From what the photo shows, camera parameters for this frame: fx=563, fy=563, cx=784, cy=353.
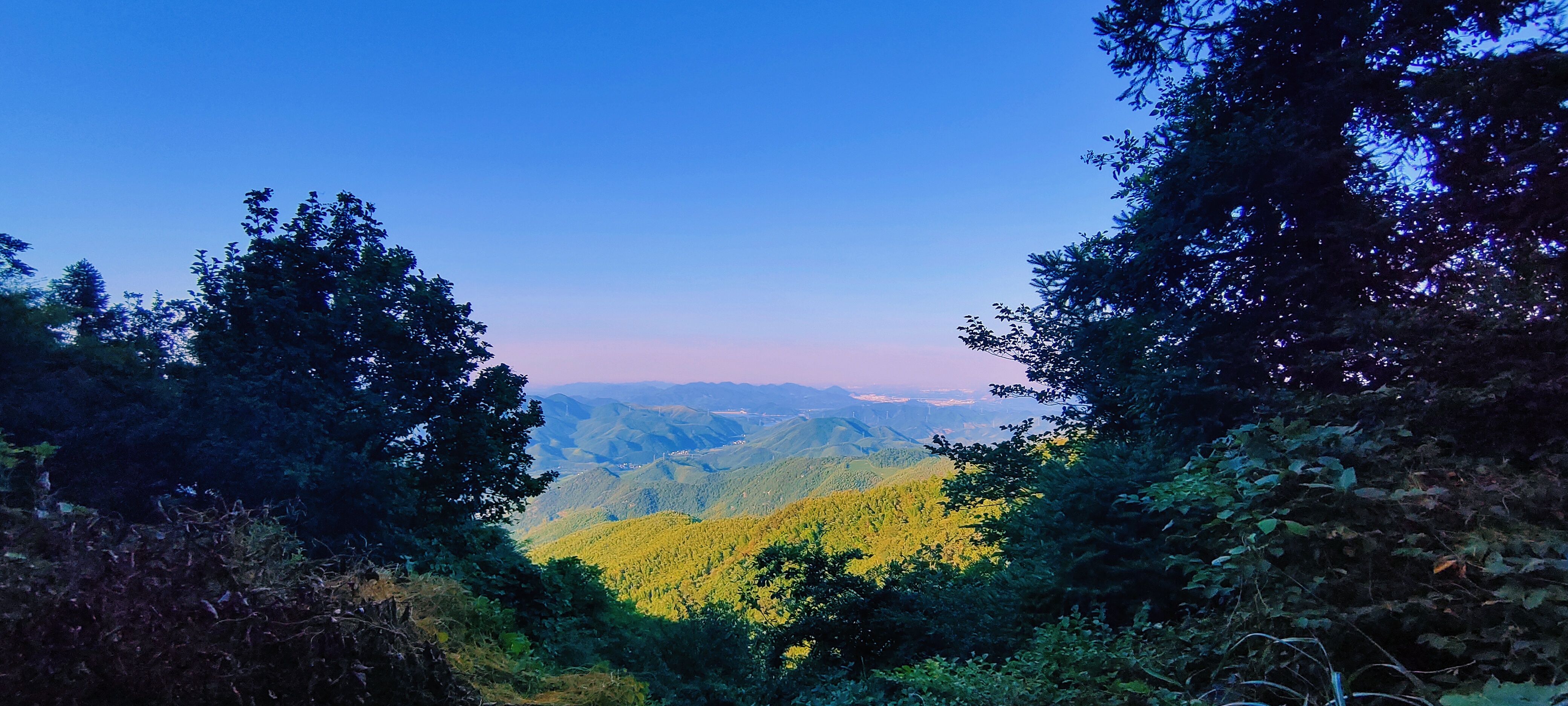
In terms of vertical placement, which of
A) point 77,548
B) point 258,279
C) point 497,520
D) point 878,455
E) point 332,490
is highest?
point 258,279

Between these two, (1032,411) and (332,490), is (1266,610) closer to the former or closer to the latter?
(332,490)

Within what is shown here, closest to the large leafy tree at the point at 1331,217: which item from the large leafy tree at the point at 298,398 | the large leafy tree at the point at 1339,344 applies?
the large leafy tree at the point at 1339,344

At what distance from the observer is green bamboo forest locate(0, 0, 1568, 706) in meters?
2.56

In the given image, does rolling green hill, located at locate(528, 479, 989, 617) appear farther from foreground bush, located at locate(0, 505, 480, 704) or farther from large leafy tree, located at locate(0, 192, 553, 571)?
foreground bush, located at locate(0, 505, 480, 704)

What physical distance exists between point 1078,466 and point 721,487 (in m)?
135

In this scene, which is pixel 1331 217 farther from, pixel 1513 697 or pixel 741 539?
pixel 741 539

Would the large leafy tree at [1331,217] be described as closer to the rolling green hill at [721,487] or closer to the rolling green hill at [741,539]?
the rolling green hill at [741,539]

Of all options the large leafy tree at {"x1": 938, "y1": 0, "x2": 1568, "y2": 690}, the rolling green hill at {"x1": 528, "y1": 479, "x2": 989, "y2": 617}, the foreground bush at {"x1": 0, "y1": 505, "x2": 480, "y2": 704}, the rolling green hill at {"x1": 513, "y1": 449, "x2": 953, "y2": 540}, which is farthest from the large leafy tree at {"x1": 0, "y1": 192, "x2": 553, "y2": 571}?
the rolling green hill at {"x1": 513, "y1": 449, "x2": 953, "y2": 540}

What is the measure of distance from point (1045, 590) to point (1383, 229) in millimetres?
5052

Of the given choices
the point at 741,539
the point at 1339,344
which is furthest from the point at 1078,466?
the point at 741,539

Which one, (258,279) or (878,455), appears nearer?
(258,279)

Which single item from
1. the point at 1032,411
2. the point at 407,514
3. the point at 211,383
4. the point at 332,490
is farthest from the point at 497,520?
the point at 1032,411

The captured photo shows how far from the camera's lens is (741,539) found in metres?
46.4

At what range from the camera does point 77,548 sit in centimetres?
296
